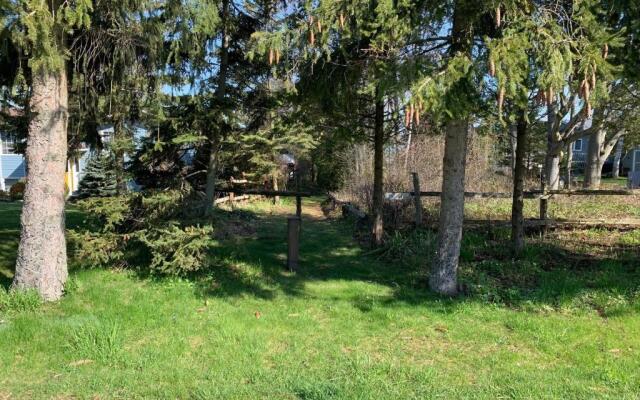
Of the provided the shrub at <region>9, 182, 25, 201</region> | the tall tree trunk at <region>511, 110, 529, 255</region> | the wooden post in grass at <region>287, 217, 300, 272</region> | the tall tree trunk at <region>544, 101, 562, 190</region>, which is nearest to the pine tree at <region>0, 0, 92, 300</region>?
the wooden post in grass at <region>287, 217, 300, 272</region>

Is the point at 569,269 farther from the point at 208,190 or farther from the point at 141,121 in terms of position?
the point at 141,121

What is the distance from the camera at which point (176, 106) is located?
25.1 ft

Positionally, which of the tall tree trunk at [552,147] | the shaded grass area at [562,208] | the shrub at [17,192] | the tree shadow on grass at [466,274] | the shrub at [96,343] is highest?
the tall tree trunk at [552,147]

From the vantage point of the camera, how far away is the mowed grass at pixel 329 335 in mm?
4062

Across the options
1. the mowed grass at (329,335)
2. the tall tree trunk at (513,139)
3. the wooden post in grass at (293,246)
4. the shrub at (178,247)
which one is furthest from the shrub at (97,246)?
the tall tree trunk at (513,139)

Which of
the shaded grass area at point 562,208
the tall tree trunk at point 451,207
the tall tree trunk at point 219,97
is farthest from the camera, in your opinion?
the shaded grass area at point 562,208

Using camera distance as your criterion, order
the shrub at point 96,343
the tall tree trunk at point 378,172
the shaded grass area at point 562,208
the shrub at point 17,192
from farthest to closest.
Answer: the shrub at point 17,192 < the shaded grass area at point 562,208 < the tall tree trunk at point 378,172 < the shrub at point 96,343

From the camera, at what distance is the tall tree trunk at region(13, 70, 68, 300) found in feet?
20.2

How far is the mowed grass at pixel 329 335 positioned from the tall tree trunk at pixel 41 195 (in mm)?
457

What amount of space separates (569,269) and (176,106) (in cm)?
678

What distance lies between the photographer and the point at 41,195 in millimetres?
6176

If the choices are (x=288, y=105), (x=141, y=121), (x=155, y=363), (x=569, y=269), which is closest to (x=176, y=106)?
(x=141, y=121)

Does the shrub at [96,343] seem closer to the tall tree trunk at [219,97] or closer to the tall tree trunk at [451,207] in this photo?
the tall tree trunk at [219,97]

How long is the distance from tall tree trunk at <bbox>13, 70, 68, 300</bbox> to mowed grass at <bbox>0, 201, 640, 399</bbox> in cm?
46
